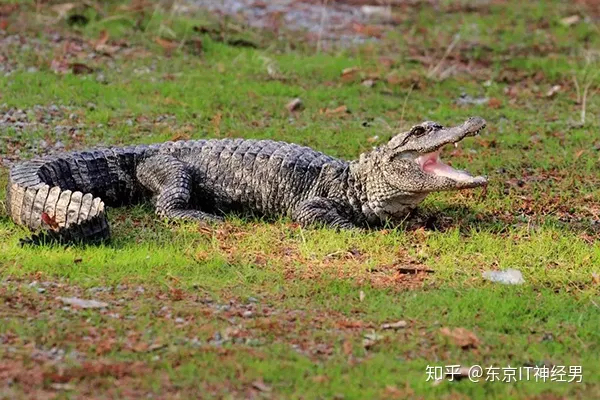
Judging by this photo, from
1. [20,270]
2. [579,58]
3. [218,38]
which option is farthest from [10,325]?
[579,58]

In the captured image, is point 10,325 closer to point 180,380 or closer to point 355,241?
point 180,380

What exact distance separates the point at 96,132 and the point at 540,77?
541 centimetres

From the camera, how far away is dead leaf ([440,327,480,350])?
554 cm

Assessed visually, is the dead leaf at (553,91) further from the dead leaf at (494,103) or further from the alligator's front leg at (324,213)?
the alligator's front leg at (324,213)

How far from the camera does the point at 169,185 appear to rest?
809 cm

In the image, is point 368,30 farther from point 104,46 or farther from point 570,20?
point 104,46

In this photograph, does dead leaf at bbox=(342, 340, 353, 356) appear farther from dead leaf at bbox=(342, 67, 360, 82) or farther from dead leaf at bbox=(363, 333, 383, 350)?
dead leaf at bbox=(342, 67, 360, 82)

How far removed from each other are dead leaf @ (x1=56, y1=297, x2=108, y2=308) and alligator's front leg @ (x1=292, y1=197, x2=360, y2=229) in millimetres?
2278

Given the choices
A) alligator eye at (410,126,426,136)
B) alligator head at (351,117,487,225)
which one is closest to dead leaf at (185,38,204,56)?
alligator head at (351,117,487,225)

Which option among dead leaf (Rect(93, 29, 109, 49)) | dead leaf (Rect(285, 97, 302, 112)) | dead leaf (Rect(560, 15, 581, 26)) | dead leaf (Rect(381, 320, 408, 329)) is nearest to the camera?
dead leaf (Rect(381, 320, 408, 329))

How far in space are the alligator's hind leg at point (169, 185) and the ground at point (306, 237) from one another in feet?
0.70

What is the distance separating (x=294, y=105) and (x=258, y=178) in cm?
260

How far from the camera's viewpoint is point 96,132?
9703mm

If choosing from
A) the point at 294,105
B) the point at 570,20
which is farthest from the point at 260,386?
the point at 570,20
